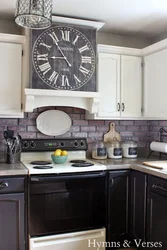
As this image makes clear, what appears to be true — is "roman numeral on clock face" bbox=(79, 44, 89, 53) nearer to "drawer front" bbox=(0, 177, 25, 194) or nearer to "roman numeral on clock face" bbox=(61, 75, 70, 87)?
"roman numeral on clock face" bbox=(61, 75, 70, 87)

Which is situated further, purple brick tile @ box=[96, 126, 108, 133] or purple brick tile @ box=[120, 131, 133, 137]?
purple brick tile @ box=[120, 131, 133, 137]

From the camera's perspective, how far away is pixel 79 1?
7.89ft

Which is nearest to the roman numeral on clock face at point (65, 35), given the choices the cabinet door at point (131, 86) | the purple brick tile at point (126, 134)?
the cabinet door at point (131, 86)

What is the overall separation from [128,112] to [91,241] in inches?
55.2

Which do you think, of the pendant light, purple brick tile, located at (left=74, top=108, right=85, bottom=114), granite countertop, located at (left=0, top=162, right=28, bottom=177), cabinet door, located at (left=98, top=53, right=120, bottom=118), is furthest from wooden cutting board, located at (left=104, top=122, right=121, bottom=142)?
the pendant light

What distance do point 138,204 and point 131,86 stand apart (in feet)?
4.24

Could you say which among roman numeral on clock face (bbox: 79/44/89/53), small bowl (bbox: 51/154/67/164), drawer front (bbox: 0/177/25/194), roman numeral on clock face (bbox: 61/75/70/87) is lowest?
drawer front (bbox: 0/177/25/194)

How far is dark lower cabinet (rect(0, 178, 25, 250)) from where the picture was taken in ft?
7.41

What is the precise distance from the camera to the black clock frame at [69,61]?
8.48 feet

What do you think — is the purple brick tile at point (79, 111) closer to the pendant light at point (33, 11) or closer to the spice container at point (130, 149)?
the spice container at point (130, 149)

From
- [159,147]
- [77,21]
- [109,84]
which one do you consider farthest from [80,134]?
[77,21]

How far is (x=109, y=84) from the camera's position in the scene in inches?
118

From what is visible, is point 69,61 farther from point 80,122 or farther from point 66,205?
point 66,205

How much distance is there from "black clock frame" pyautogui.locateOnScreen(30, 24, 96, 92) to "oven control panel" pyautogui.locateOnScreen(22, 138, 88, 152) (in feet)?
2.01
